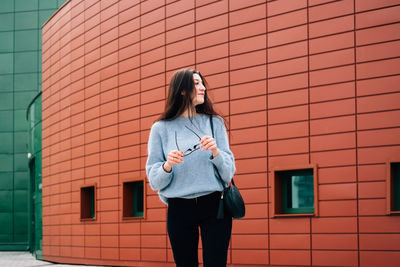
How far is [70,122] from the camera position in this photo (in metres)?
15.9

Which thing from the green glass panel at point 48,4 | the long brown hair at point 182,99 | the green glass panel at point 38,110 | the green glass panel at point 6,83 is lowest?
the long brown hair at point 182,99

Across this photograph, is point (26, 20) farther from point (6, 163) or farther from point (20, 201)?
point (20, 201)

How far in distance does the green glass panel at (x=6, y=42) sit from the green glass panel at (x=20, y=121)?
2917 millimetres

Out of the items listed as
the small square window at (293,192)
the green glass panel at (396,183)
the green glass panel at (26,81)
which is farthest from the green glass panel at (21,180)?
the green glass panel at (396,183)

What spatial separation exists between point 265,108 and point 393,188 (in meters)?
2.65

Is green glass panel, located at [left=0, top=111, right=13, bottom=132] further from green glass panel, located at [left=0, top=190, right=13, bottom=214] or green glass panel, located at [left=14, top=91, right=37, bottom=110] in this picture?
green glass panel, located at [left=0, top=190, right=13, bottom=214]

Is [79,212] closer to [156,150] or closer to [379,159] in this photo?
[379,159]

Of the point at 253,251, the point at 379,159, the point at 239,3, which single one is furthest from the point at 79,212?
the point at 379,159

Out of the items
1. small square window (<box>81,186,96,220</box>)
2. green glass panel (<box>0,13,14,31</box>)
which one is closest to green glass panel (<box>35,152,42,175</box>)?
small square window (<box>81,186,96,220</box>)

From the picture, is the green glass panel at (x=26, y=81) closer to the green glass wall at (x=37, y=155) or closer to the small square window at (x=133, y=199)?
the green glass wall at (x=37, y=155)

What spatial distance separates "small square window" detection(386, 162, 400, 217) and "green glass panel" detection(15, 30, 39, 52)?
21.1 metres

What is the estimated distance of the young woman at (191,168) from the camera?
3084mm

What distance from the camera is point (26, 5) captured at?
26875mm

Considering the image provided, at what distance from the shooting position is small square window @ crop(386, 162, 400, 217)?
8859 millimetres
